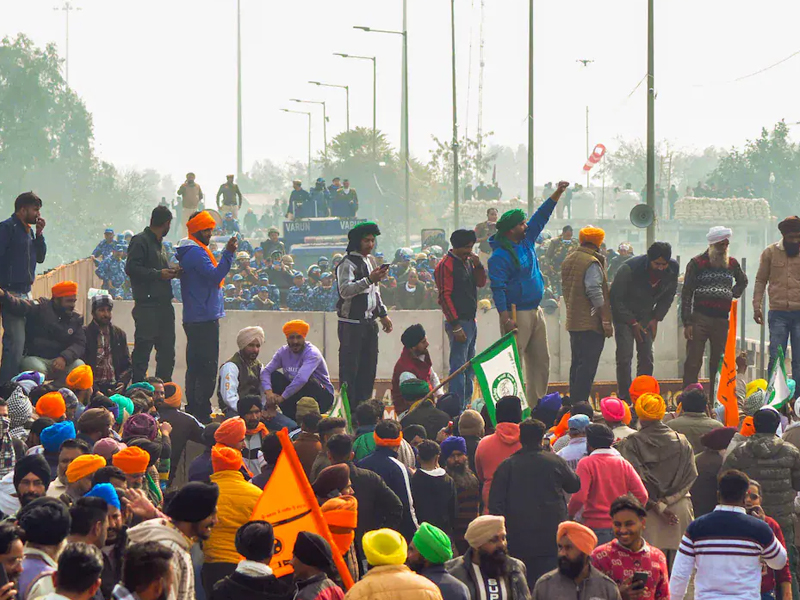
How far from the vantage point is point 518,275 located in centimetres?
1366

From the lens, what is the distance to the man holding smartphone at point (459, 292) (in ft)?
44.7

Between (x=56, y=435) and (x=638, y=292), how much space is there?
685cm

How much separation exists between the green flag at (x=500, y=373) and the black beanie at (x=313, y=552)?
18.3ft

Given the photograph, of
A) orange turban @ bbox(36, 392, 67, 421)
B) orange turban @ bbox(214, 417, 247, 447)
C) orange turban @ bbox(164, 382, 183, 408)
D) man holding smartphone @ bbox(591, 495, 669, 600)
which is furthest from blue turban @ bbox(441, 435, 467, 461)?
orange turban @ bbox(36, 392, 67, 421)

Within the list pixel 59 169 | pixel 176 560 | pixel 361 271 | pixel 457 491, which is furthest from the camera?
pixel 59 169

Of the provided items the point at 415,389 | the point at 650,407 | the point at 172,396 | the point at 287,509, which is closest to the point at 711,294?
the point at 415,389

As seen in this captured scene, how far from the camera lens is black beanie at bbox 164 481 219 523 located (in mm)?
6910

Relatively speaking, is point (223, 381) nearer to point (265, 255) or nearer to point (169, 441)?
point (169, 441)

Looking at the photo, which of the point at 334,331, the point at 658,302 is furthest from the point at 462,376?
the point at 334,331

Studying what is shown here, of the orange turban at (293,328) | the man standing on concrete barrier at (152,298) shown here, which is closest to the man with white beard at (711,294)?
the orange turban at (293,328)

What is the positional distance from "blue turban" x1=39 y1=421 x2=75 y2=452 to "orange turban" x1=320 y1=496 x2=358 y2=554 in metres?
2.15

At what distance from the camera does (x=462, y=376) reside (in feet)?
45.4

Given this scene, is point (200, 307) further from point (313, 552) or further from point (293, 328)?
point (313, 552)

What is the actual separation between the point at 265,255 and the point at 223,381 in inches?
678
